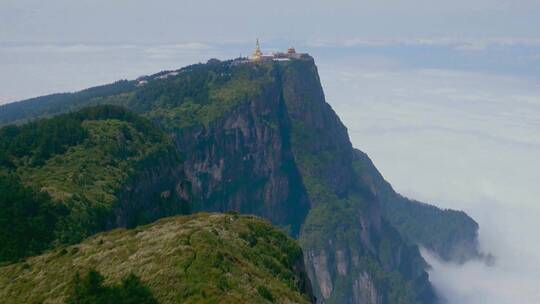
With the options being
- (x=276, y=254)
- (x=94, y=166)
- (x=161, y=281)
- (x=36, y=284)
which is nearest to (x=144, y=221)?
(x=94, y=166)

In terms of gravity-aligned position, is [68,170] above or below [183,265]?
above

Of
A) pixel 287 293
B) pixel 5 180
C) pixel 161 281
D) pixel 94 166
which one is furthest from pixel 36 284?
pixel 94 166

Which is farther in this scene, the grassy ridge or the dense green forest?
the dense green forest

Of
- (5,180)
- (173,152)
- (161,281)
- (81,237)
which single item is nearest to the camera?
(161,281)

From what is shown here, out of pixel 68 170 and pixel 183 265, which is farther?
pixel 68 170

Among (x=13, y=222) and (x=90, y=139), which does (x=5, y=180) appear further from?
(x=90, y=139)

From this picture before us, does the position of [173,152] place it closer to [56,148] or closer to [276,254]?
[56,148]

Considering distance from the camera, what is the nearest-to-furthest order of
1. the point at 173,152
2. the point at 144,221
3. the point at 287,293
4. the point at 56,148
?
the point at 287,293
the point at 144,221
the point at 56,148
the point at 173,152

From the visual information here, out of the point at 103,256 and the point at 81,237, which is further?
the point at 81,237

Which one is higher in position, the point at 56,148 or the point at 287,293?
the point at 56,148

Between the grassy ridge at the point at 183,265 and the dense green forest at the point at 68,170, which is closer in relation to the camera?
the grassy ridge at the point at 183,265
